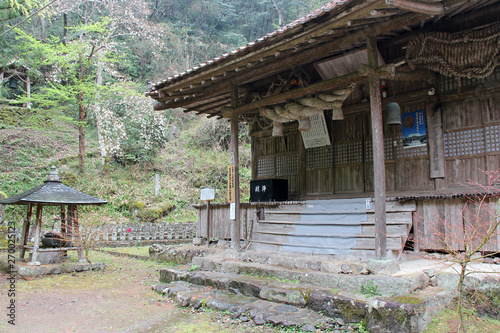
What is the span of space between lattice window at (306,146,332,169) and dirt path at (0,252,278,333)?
5.10m

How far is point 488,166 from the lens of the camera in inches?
253

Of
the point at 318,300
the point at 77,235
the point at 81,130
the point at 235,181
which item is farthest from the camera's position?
the point at 81,130

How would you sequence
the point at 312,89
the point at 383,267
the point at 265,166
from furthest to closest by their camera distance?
the point at 265,166 < the point at 312,89 < the point at 383,267

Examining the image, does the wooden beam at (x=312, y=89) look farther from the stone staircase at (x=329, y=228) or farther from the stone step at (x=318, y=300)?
the stone step at (x=318, y=300)

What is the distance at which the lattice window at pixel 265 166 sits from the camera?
1060 cm

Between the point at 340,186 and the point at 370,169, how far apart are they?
35.8 inches

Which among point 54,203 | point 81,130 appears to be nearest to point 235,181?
point 54,203

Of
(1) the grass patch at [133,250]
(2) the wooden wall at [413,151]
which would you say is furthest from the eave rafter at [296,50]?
(1) the grass patch at [133,250]

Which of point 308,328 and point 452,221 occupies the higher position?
point 452,221

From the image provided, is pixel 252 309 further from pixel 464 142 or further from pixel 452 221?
pixel 464 142

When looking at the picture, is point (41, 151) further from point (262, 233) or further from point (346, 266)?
point (346, 266)

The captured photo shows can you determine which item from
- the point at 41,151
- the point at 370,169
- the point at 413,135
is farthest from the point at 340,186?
the point at 41,151

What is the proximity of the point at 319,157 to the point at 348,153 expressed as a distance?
88 cm

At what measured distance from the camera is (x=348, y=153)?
8.65m
